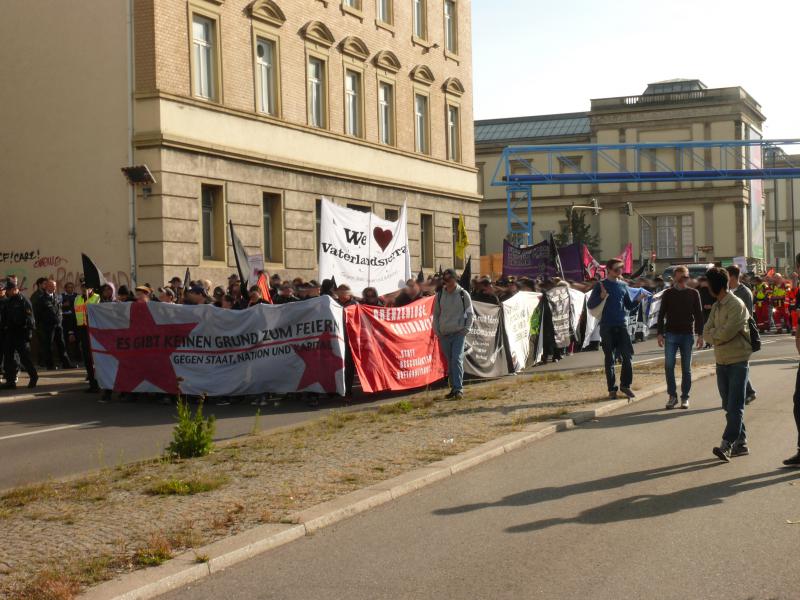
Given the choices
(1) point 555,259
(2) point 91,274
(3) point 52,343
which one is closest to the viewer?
(2) point 91,274

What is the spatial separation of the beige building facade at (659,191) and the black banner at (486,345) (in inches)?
2259

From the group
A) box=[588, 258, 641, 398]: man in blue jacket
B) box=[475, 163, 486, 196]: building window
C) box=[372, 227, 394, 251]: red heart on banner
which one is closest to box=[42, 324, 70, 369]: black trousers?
box=[372, 227, 394, 251]: red heart on banner

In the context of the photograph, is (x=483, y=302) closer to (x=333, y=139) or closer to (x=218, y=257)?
(x=218, y=257)

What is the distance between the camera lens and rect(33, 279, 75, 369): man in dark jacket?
Answer: 2045cm

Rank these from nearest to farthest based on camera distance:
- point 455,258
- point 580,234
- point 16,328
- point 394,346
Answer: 1. point 394,346
2. point 16,328
3. point 455,258
4. point 580,234

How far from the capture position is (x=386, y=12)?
114 feet

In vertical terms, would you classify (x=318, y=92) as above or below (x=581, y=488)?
above

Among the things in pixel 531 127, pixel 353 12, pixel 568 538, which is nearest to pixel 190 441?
pixel 568 538

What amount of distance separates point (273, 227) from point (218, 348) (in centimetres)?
1297

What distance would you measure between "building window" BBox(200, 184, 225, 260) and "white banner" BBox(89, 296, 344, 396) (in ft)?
29.5

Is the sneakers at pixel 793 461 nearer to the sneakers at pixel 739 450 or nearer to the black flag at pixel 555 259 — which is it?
the sneakers at pixel 739 450

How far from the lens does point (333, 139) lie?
31.1 m

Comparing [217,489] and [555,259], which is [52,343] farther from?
[217,489]

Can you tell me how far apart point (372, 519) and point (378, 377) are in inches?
327
